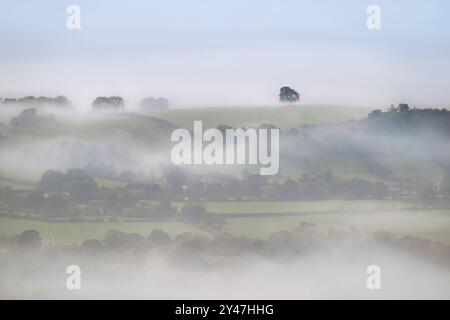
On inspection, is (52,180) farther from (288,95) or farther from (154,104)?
(288,95)

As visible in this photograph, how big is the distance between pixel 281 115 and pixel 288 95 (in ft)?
0.50

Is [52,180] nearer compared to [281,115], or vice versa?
[52,180]

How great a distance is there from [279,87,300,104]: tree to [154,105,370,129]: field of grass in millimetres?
51

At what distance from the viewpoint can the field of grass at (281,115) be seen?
34.7ft

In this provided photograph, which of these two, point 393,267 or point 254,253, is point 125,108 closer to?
point 254,253

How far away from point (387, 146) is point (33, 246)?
261 centimetres

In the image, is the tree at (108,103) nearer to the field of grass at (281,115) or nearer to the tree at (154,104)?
the tree at (154,104)

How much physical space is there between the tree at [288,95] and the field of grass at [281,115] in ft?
0.17

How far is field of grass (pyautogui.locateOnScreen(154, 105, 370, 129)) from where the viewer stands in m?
10.6

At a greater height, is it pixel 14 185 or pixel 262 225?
pixel 14 185

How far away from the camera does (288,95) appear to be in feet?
34.6
